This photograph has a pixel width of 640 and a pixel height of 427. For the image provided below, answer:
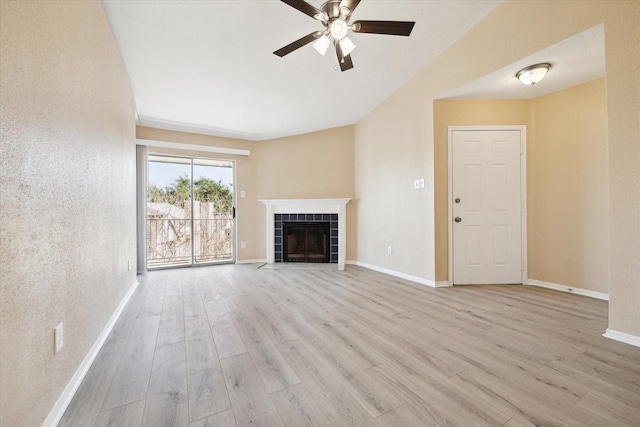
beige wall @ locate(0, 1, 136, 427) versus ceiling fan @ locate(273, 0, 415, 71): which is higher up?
ceiling fan @ locate(273, 0, 415, 71)

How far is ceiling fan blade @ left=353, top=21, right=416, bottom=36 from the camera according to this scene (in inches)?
76.1

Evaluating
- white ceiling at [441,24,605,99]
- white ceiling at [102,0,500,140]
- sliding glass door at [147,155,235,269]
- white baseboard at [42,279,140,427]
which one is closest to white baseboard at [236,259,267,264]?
sliding glass door at [147,155,235,269]

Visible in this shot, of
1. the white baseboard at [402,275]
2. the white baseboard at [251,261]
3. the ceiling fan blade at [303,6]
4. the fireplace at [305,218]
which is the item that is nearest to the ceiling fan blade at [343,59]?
the ceiling fan blade at [303,6]

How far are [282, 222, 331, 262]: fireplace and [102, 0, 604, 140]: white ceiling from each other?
2.10 meters

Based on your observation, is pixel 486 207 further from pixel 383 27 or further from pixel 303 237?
pixel 303 237

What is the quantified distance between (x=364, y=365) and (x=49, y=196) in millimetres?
1924

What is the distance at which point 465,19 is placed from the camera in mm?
2449

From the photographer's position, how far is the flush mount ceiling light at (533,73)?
2441mm

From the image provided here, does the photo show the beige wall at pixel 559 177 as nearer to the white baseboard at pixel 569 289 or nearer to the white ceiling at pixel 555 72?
the white baseboard at pixel 569 289

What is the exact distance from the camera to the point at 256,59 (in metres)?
2.77

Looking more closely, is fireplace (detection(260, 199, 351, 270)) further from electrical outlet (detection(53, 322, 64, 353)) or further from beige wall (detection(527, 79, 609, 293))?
electrical outlet (detection(53, 322, 64, 353))

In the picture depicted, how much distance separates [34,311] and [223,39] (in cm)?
253

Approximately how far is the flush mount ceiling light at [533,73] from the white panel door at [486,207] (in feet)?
2.53

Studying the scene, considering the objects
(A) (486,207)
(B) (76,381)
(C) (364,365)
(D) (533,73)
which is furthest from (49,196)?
(A) (486,207)
